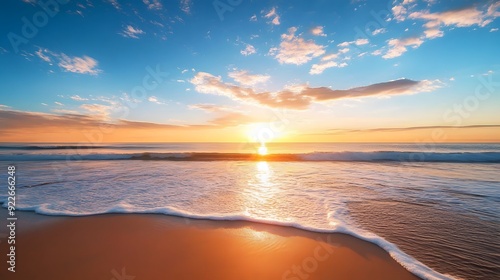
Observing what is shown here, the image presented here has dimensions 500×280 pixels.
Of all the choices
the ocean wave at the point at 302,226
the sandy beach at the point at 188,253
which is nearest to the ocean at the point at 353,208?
the ocean wave at the point at 302,226

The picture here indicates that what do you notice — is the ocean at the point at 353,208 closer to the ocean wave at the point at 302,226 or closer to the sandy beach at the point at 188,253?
the ocean wave at the point at 302,226

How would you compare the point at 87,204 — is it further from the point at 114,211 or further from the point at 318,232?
the point at 318,232

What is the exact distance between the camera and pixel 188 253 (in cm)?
334

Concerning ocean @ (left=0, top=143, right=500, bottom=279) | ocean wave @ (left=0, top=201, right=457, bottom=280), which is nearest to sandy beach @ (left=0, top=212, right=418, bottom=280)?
ocean wave @ (left=0, top=201, right=457, bottom=280)

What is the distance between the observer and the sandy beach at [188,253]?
113 inches

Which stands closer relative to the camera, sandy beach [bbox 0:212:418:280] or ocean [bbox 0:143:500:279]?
sandy beach [bbox 0:212:418:280]

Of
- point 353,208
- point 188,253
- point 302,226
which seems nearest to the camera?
→ point 188,253

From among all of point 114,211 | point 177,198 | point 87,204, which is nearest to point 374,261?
point 177,198

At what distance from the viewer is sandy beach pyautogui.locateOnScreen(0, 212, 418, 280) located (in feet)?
9.41

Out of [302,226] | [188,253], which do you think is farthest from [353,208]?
[188,253]

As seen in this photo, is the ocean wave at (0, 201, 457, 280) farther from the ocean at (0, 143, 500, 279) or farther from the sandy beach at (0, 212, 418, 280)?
the sandy beach at (0, 212, 418, 280)

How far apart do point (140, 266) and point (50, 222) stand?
326cm

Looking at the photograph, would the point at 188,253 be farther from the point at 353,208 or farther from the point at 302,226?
the point at 353,208

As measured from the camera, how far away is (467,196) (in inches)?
250
